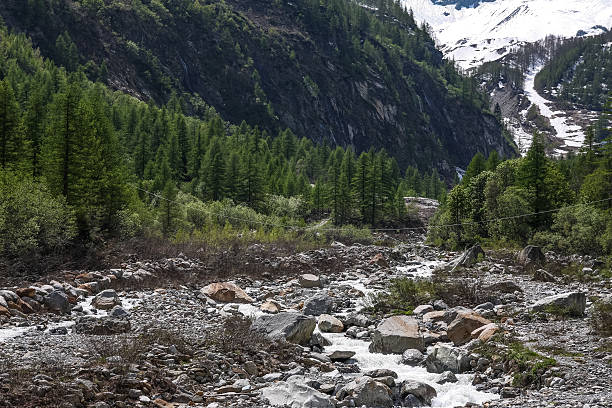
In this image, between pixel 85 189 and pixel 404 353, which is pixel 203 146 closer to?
pixel 85 189

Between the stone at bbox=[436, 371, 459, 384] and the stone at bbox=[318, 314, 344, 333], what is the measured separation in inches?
235

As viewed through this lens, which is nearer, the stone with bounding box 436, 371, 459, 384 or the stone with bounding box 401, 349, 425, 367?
the stone with bounding box 436, 371, 459, 384

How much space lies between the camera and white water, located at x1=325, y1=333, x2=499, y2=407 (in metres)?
11.9

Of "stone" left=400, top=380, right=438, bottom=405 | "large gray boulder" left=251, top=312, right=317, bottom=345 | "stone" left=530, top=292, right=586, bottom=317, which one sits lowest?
"large gray boulder" left=251, top=312, right=317, bottom=345

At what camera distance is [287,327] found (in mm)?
16000

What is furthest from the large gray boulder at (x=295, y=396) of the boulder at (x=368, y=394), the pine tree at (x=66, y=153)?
the pine tree at (x=66, y=153)

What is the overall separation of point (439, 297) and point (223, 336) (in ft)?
38.0

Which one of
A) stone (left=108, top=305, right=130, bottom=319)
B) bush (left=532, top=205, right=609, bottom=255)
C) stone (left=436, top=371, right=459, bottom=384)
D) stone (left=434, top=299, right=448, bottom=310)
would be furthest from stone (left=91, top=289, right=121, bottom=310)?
bush (left=532, top=205, right=609, bottom=255)

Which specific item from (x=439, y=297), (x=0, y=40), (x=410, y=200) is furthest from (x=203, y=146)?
(x=439, y=297)

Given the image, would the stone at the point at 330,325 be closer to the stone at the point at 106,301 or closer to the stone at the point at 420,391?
the stone at the point at 420,391

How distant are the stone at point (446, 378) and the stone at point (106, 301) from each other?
12302 millimetres

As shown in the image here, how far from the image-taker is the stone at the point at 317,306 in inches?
829

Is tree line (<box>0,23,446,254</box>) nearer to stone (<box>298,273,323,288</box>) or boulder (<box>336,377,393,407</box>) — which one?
stone (<box>298,273,323,288</box>)

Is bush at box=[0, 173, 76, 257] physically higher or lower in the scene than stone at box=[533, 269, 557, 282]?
higher
